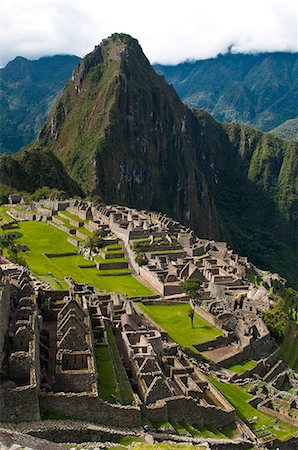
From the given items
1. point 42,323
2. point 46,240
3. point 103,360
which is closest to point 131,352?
point 103,360

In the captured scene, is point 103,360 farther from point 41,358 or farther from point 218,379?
point 218,379

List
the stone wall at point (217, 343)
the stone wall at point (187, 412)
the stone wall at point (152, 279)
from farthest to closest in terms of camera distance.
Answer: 1. the stone wall at point (152, 279)
2. the stone wall at point (217, 343)
3. the stone wall at point (187, 412)

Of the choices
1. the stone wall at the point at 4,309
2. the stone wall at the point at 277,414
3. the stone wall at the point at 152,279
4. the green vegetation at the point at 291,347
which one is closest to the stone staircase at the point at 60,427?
the stone wall at the point at 4,309

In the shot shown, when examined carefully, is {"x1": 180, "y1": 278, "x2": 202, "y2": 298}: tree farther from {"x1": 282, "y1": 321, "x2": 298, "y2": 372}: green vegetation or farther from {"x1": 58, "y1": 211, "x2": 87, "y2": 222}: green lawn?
{"x1": 58, "y1": 211, "x2": 87, "y2": 222}: green lawn

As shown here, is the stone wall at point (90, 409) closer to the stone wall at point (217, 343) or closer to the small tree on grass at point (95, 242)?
the stone wall at point (217, 343)

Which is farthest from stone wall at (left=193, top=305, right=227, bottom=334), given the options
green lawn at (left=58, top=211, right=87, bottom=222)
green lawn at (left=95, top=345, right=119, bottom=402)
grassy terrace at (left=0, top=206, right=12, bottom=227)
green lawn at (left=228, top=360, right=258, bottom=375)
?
grassy terrace at (left=0, top=206, right=12, bottom=227)

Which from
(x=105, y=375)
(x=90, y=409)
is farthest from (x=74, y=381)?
(x=105, y=375)

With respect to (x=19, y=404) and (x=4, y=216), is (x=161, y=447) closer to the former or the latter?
(x=19, y=404)
